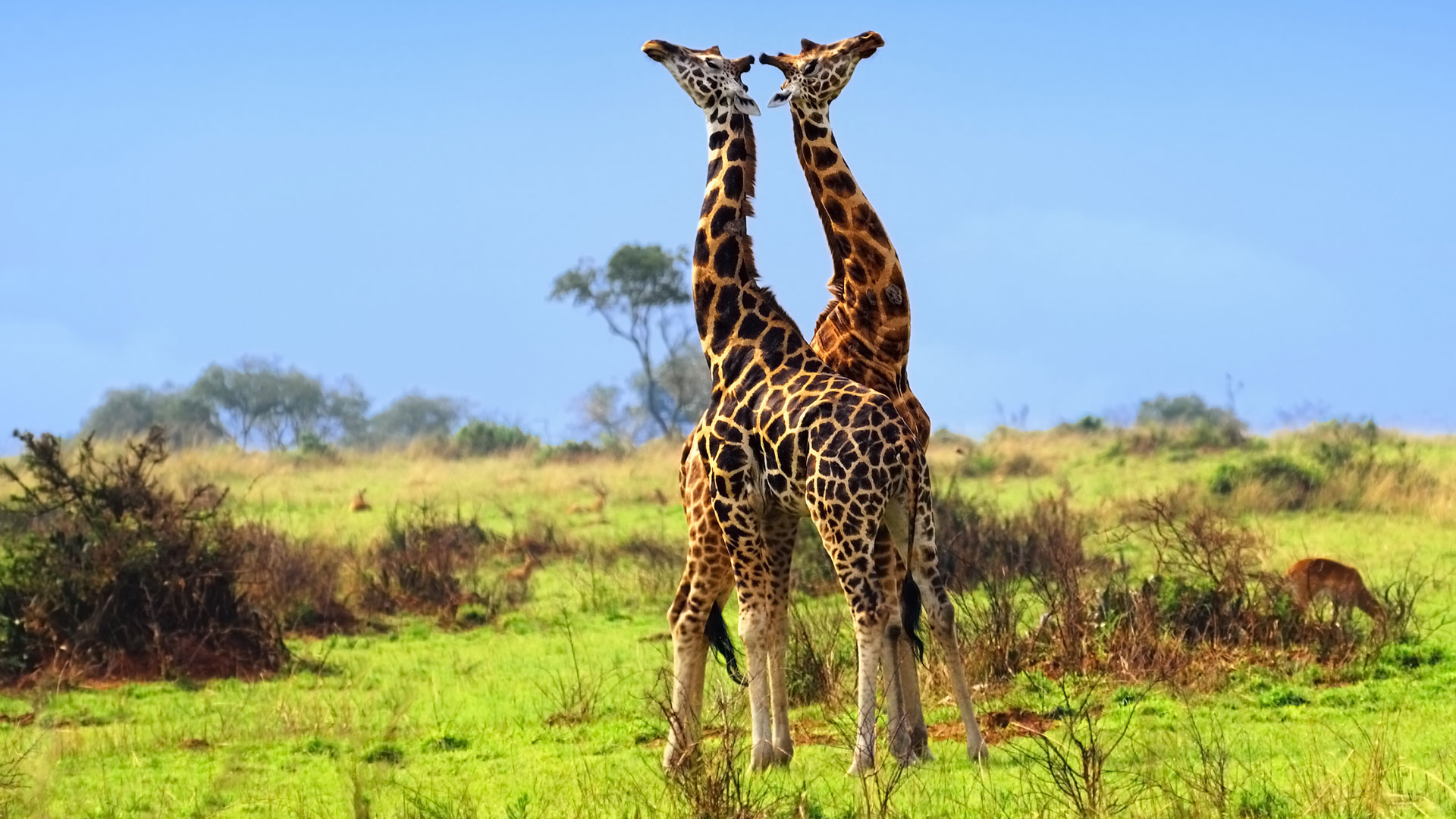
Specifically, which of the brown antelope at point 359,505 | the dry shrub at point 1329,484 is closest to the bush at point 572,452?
the brown antelope at point 359,505

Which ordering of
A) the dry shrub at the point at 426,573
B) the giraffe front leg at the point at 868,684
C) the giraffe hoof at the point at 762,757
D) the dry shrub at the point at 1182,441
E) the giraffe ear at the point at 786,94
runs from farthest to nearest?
the dry shrub at the point at 1182,441 < the dry shrub at the point at 426,573 < the giraffe ear at the point at 786,94 < the giraffe hoof at the point at 762,757 < the giraffe front leg at the point at 868,684

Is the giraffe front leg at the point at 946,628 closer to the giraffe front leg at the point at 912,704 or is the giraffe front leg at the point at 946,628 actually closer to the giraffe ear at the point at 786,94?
the giraffe front leg at the point at 912,704

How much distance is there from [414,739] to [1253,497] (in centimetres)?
1285

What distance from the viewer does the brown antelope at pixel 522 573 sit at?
1728 cm

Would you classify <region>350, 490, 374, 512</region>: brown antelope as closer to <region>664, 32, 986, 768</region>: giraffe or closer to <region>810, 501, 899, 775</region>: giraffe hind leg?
<region>664, 32, 986, 768</region>: giraffe

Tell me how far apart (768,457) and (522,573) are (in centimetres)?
986

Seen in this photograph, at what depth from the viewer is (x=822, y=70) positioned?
872cm

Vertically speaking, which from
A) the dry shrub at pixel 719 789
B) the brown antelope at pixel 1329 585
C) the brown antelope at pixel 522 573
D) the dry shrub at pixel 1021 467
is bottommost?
the dry shrub at pixel 719 789

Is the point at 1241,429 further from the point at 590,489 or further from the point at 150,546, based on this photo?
the point at 150,546

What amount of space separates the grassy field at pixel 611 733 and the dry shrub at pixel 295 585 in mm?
575

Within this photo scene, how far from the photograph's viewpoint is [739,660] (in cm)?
1205

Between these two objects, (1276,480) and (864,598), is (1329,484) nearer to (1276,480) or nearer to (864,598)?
(1276,480)

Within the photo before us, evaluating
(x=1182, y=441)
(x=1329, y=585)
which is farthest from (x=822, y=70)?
(x=1182, y=441)

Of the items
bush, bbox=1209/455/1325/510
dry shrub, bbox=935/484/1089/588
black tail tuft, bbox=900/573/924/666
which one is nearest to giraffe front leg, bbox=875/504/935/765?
black tail tuft, bbox=900/573/924/666
